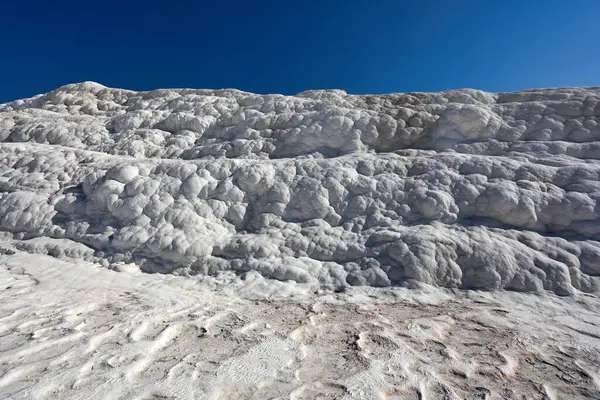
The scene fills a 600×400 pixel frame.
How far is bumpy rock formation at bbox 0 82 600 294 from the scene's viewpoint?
5684 mm

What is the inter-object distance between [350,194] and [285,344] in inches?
160

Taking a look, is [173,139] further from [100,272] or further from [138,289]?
[138,289]

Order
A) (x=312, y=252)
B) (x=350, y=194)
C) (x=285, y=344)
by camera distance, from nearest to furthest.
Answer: (x=285, y=344)
(x=312, y=252)
(x=350, y=194)

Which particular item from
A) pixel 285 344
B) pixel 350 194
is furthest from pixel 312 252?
pixel 285 344

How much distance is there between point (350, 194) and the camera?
715 cm

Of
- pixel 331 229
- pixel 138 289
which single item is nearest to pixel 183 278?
pixel 138 289

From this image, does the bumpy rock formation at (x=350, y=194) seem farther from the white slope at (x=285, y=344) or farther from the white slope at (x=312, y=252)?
the white slope at (x=285, y=344)

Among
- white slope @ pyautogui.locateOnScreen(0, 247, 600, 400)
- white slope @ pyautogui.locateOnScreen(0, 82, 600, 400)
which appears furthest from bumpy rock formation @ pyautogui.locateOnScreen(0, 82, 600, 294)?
white slope @ pyautogui.locateOnScreen(0, 247, 600, 400)

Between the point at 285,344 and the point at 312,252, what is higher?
the point at 312,252

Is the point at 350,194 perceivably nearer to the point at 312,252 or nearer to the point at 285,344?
the point at 312,252

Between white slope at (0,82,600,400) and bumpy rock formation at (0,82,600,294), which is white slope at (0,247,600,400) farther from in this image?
bumpy rock formation at (0,82,600,294)

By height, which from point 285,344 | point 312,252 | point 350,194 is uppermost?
point 350,194

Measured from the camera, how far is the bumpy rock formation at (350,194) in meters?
5.68

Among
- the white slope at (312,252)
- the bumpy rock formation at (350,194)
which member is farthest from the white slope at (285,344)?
the bumpy rock formation at (350,194)
